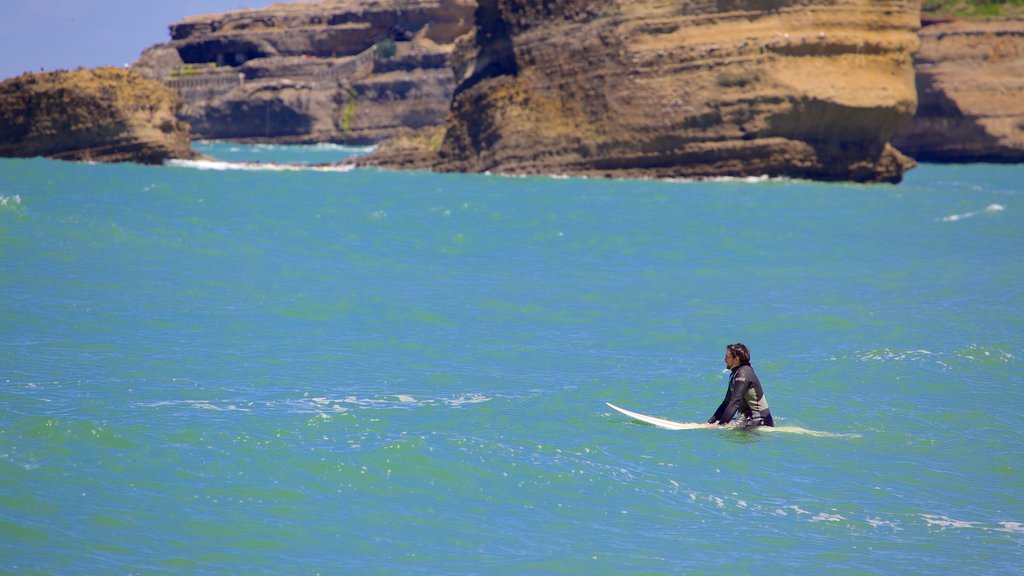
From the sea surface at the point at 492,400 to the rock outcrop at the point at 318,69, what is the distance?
7708 centimetres

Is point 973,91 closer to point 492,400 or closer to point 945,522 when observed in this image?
point 492,400

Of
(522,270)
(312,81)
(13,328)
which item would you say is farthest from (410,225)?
(312,81)

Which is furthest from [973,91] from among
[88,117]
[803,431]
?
[803,431]

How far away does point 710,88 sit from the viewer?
45469 mm

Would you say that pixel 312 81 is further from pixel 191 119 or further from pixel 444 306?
pixel 444 306

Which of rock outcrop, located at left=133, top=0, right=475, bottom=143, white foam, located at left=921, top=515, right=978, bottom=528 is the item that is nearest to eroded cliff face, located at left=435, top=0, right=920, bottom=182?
white foam, located at left=921, top=515, right=978, bottom=528

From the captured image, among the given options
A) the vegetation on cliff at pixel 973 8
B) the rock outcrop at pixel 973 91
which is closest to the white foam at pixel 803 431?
the rock outcrop at pixel 973 91

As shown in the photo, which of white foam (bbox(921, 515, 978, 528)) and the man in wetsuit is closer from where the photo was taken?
white foam (bbox(921, 515, 978, 528))

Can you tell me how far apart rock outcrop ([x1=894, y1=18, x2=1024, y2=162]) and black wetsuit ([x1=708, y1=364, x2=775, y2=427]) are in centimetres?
6265

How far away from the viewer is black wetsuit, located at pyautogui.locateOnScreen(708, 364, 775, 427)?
13336mm

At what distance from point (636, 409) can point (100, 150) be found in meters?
39.8

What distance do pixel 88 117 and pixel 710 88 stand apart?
927 inches

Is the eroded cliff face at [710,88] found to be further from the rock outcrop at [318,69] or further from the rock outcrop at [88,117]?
the rock outcrop at [318,69]

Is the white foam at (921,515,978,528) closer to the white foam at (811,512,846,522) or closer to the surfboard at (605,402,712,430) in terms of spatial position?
the white foam at (811,512,846,522)
